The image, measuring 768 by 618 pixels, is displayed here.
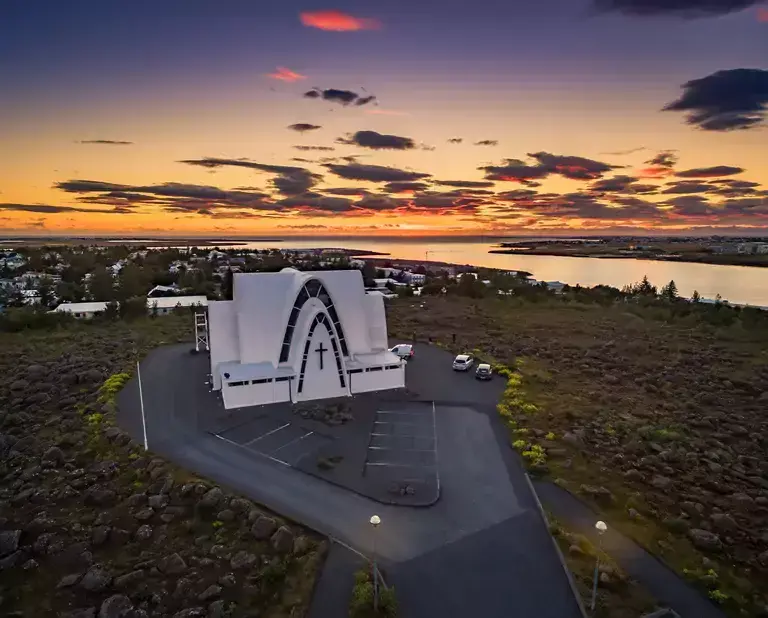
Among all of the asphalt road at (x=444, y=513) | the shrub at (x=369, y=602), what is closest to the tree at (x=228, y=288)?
the asphalt road at (x=444, y=513)

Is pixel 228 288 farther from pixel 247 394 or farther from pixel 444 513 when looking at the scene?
pixel 444 513

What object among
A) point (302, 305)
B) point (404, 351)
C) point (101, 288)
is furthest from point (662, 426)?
point (101, 288)

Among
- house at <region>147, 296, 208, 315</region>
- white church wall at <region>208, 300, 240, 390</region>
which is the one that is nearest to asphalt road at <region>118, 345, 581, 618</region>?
white church wall at <region>208, 300, 240, 390</region>

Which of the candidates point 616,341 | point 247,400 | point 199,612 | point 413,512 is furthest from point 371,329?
point 616,341

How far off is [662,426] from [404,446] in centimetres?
1235

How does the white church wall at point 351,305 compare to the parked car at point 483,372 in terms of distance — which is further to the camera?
the parked car at point 483,372

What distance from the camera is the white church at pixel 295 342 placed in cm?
2548

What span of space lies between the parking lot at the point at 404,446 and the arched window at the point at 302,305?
17.9 ft

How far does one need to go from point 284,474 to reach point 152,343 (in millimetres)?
25387

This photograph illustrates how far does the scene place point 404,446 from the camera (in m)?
21.3

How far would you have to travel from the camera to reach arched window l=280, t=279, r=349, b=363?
26328 millimetres

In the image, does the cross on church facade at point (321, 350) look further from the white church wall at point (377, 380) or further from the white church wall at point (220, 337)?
the white church wall at point (220, 337)

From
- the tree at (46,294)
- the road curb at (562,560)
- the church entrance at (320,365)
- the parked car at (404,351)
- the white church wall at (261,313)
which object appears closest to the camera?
the road curb at (562,560)

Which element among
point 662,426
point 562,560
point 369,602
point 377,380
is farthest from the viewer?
point 377,380
